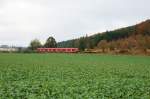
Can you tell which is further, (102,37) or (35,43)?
(35,43)

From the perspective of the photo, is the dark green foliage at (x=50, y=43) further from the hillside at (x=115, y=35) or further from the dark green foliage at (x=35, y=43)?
the dark green foliage at (x=35, y=43)

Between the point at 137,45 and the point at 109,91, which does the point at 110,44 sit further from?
the point at 109,91

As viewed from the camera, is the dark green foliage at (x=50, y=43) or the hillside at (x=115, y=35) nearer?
the hillside at (x=115, y=35)

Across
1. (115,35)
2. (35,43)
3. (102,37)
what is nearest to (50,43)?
(35,43)

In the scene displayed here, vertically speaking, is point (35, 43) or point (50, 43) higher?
point (35, 43)

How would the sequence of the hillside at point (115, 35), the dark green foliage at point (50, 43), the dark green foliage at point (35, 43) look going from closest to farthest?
1. the hillside at point (115, 35)
2. the dark green foliage at point (50, 43)
3. the dark green foliage at point (35, 43)

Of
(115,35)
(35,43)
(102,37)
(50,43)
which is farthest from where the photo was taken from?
(35,43)

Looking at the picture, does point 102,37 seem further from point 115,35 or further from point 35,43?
point 35,43

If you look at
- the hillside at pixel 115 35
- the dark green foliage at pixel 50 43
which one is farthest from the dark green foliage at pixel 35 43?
the hillside at pixel 115 35

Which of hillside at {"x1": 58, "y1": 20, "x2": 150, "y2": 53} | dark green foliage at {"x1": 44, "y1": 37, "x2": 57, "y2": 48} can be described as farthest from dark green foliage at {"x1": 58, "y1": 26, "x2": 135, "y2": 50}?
dark green foliage at {"x1": 44, "y1": 37, "x2": 57, "y2": 48}

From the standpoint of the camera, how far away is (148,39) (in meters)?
134

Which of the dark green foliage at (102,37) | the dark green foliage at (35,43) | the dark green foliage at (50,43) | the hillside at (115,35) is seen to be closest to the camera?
the dark green foliage at (102,37)

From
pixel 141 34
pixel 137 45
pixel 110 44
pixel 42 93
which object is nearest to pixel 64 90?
pixel 42 93

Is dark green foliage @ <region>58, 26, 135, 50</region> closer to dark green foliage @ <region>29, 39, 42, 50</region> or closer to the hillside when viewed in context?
the hillside
